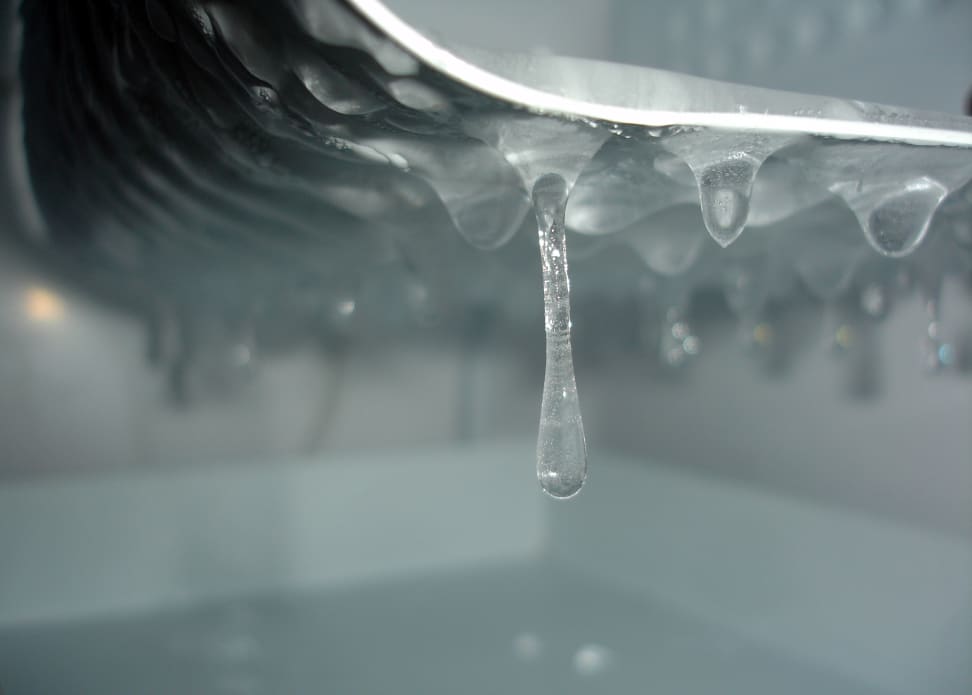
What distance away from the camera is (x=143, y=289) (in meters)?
1.16

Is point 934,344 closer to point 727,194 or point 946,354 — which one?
point 946,354

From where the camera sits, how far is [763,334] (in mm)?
1123

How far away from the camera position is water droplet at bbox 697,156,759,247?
0.39 meters

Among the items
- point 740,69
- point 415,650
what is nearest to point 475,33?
point 740,69

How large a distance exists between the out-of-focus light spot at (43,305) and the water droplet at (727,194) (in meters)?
1.03

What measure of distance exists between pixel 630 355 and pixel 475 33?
0.67m

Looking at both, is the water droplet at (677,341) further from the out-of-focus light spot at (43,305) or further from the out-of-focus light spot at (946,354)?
the out-of-focus light spot at (43,305)

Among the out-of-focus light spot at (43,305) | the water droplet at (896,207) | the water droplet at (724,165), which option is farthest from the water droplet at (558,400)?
the out-of-focus light spot at (43,305)

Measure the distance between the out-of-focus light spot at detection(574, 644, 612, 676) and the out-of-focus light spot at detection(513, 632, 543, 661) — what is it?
0.05 m

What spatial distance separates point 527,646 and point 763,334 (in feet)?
A: 1.85

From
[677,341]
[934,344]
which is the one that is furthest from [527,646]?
[934,344]

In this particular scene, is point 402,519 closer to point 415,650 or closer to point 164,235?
point 415,650

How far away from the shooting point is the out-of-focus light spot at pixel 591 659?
93 centimetres

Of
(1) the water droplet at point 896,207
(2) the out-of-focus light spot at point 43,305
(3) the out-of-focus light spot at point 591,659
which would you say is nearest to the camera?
(1) the water droplet at point 896,207
